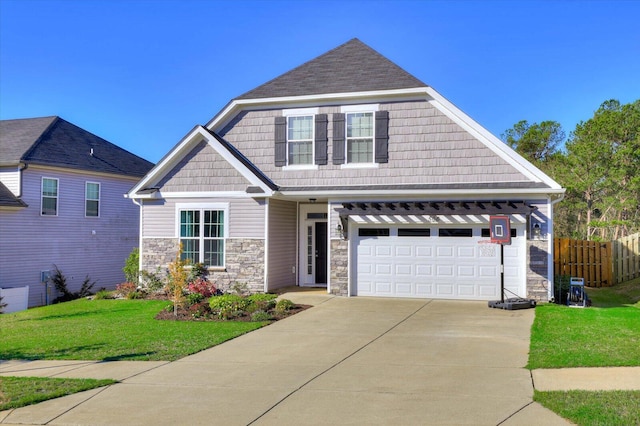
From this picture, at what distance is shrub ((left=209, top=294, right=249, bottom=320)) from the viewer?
45.0 ft

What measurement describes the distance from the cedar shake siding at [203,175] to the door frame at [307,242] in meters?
2.79

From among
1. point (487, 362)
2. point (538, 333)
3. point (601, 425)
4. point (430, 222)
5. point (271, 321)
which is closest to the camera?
point (601, 425)

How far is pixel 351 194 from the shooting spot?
55.6ft

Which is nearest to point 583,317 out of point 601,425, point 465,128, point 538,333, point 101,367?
point 538,333

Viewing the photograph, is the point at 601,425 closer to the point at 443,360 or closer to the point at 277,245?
the point at 443,360

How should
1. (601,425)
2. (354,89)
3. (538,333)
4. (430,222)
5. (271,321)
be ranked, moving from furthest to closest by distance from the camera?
(354,89)
(430,222)
(271,321)
(538,333)
(601,425)

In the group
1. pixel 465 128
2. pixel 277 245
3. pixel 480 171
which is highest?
pixel 465 128

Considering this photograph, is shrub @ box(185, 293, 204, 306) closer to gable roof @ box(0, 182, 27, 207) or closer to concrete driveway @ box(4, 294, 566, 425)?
concrete driveway @ box(4, 294, 566, 425)

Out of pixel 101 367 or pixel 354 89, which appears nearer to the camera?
pixel 101 367

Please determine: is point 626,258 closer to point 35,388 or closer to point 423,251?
point 423,251

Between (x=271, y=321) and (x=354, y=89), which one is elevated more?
(x=354, y=89)

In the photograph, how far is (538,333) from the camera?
36.6 ft

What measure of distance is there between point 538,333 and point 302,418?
654 centimetres

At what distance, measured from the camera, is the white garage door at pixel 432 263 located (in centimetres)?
1609
